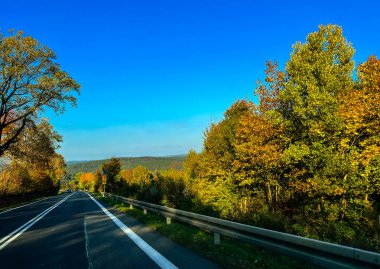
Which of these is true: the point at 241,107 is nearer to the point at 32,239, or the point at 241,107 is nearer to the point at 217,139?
the point at 217,139

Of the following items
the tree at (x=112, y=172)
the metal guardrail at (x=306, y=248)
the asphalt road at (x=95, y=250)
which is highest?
the tree at (x=112, y=172)

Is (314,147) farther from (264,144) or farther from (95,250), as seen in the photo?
(95,250)

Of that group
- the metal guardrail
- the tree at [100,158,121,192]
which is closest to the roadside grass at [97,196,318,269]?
the metal guardrail

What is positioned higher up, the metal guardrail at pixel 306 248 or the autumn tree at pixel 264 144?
the autumn tree at pixel 264 144

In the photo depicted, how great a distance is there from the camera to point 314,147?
19.4 meters

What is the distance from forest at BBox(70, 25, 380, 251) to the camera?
17859mm

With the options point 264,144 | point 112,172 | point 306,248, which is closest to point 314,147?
point 264,144

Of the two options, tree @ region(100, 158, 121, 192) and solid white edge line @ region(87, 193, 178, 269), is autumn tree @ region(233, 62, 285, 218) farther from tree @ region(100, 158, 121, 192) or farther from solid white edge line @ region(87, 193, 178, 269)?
tree @ region(100, 158, 121, 192)

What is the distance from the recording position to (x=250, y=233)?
22.2 feet

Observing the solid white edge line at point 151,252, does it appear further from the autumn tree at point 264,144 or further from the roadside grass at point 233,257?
the autumn tree at point 264,144

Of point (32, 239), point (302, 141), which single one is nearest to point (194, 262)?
point (32, 239)

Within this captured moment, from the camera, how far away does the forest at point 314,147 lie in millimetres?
17859

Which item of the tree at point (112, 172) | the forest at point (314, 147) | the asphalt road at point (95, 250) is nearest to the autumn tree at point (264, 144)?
the forest at point (314, 147)

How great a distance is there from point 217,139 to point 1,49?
19367 millimetres
